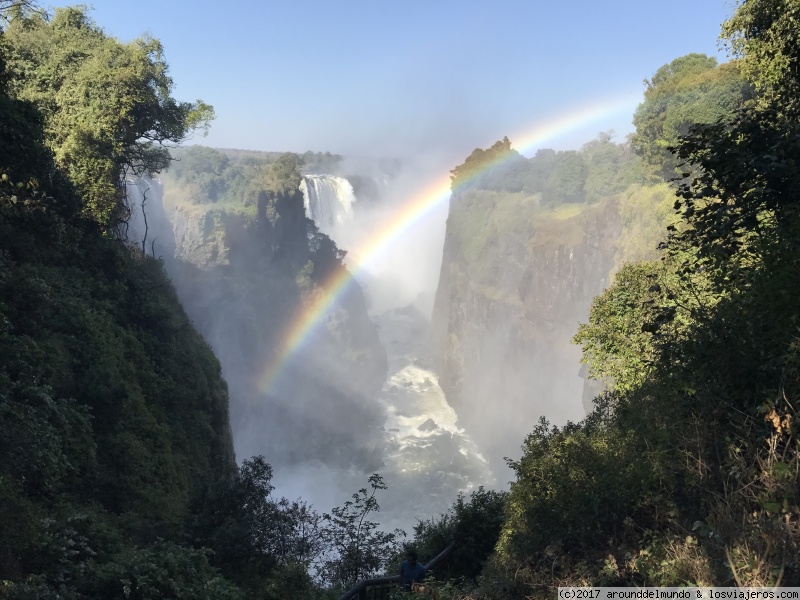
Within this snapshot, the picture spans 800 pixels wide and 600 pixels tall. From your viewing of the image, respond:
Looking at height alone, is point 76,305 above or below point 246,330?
below

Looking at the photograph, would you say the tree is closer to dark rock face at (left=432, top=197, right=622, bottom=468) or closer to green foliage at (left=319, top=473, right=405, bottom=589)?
green foliage at (left=319, top=473, right=405, bottom=589)

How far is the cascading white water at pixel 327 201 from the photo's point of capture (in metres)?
82.2

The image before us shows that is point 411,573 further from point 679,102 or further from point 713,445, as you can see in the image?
point 679,102

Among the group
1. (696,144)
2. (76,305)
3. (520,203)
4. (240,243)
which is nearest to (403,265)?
(520,203)

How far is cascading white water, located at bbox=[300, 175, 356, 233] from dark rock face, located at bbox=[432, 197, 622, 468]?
21.1 m

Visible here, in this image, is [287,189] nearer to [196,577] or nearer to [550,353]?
[550,353]

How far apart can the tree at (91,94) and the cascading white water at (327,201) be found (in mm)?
51086

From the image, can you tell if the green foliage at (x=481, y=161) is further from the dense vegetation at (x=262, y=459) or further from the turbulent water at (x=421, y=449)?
the dense vegetation at (x=262, y=459)

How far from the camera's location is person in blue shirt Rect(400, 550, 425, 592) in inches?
Result: 355

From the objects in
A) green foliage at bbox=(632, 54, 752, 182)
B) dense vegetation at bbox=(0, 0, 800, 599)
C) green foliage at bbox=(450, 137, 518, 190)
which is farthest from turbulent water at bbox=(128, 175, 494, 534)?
green foliage at bbox=(632, 54, 752, 182)

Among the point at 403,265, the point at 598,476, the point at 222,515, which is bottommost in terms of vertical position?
the point at 598,476

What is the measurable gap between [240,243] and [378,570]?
189 feet

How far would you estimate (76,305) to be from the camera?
52.5ft

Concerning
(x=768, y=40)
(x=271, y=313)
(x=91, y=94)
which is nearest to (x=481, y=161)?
(x=271, y=313)
